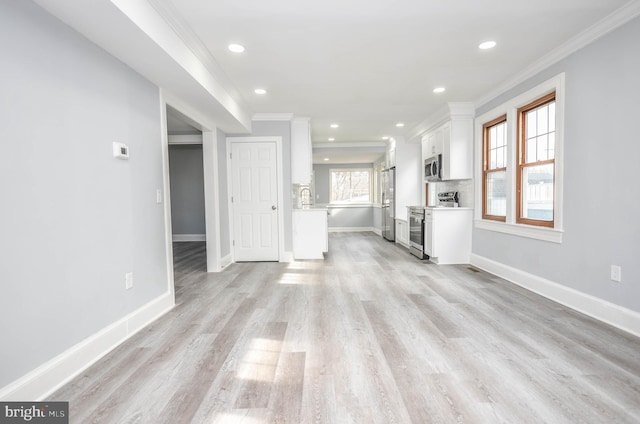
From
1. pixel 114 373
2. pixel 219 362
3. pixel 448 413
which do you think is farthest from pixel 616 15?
pixel 114 373

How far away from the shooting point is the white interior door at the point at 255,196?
516 centimetres

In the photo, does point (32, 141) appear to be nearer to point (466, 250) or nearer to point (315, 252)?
point (315, 252)

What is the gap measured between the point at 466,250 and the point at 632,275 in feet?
8.26

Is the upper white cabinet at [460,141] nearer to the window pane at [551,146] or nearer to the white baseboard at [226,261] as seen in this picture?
the window pane at [551,146]

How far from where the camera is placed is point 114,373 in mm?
1931

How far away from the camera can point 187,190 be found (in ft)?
26.4

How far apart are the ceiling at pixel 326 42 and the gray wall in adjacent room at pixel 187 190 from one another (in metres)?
4.16

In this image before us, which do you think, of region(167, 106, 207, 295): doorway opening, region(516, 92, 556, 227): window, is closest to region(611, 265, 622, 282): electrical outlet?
region(516, 92, 556, 227): window

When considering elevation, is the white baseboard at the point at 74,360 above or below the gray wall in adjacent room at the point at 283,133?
below

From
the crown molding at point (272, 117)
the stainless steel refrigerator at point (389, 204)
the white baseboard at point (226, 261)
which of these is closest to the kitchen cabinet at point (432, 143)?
the stainless steel refrigerator at point (389, 204)

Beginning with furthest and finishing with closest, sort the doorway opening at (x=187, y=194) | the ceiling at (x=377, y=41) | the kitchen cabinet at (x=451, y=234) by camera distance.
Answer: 1. the doorway opening at (x=187, y=194)
2. the kitchen cabinet at (x=451, y=234)
3. the ceiling at (x=377, y=41)

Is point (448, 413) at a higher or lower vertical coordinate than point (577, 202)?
lower

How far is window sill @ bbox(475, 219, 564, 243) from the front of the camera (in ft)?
10.3

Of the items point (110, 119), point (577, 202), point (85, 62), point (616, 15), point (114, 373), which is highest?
point (616, 15)
